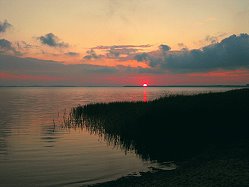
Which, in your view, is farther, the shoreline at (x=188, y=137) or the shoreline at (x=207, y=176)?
the shoreline at (x=188, y=137)

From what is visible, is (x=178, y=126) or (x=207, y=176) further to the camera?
(x=178, y=126)

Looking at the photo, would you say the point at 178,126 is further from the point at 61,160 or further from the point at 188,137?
the point at 61,160

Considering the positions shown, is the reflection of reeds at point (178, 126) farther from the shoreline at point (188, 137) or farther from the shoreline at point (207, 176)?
the shoreline at point (207, 176)

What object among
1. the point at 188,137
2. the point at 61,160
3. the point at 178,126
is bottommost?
the point at 61,160

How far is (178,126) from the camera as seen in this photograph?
3291cm

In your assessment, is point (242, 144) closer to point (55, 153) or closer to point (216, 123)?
point (216, 123)

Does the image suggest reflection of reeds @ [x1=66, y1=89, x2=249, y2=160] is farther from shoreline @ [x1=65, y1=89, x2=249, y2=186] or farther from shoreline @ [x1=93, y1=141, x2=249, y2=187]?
shoreline @ [x1=93, y1=141, x2=249, y2=187]

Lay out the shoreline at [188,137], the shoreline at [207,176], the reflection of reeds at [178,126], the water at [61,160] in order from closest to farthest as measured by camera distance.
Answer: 1. the shoreline at [207,176]
2. the shoreline at [188,137]
3. the water at [61,160]
4. the reflection of reeds at [178,126]

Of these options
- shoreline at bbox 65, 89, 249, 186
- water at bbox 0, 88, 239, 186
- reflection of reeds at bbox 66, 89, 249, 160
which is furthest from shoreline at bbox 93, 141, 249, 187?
reflection of reeds at bbox 66, 89, 249, 160

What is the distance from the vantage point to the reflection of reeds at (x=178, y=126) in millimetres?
29109

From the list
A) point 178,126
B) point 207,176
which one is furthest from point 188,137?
point 207,176

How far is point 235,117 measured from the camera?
31.6m

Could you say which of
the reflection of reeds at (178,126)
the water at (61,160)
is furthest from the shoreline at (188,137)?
the water at (61,160)

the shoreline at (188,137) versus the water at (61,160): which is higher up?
the shoreline at (188,137)
